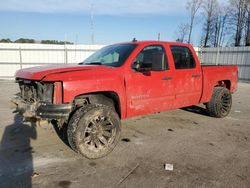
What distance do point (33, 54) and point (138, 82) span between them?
14.4 meters

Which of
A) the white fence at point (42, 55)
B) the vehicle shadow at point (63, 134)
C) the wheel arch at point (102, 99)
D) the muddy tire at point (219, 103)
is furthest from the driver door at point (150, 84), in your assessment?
the white fence at point (42, 55)

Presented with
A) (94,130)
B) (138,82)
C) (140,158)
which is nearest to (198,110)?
(138,82)

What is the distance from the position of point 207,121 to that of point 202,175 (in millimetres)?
3253

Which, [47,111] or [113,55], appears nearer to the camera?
[47,111]

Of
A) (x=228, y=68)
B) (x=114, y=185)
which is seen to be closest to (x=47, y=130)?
(x=114, y=185)

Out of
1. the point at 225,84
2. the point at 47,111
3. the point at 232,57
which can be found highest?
the point at 232,57

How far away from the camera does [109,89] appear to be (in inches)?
174

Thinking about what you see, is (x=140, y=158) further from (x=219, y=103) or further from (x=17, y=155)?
(x=219, y=103)

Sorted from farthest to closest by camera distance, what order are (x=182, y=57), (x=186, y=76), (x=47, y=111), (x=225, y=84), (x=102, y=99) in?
1. (x=225, y=84)
2. (x=182, y=57)
3. (x=186, y=76)
4. (x=102, y=99)
5. (x=47, y=111)

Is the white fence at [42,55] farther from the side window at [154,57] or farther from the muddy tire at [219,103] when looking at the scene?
the side window at [154,57]

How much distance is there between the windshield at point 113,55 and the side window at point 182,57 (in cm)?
114

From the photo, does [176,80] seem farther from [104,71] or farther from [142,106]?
[104,71]

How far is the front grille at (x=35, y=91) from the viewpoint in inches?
155

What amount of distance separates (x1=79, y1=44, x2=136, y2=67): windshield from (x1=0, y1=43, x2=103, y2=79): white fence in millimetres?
12399
